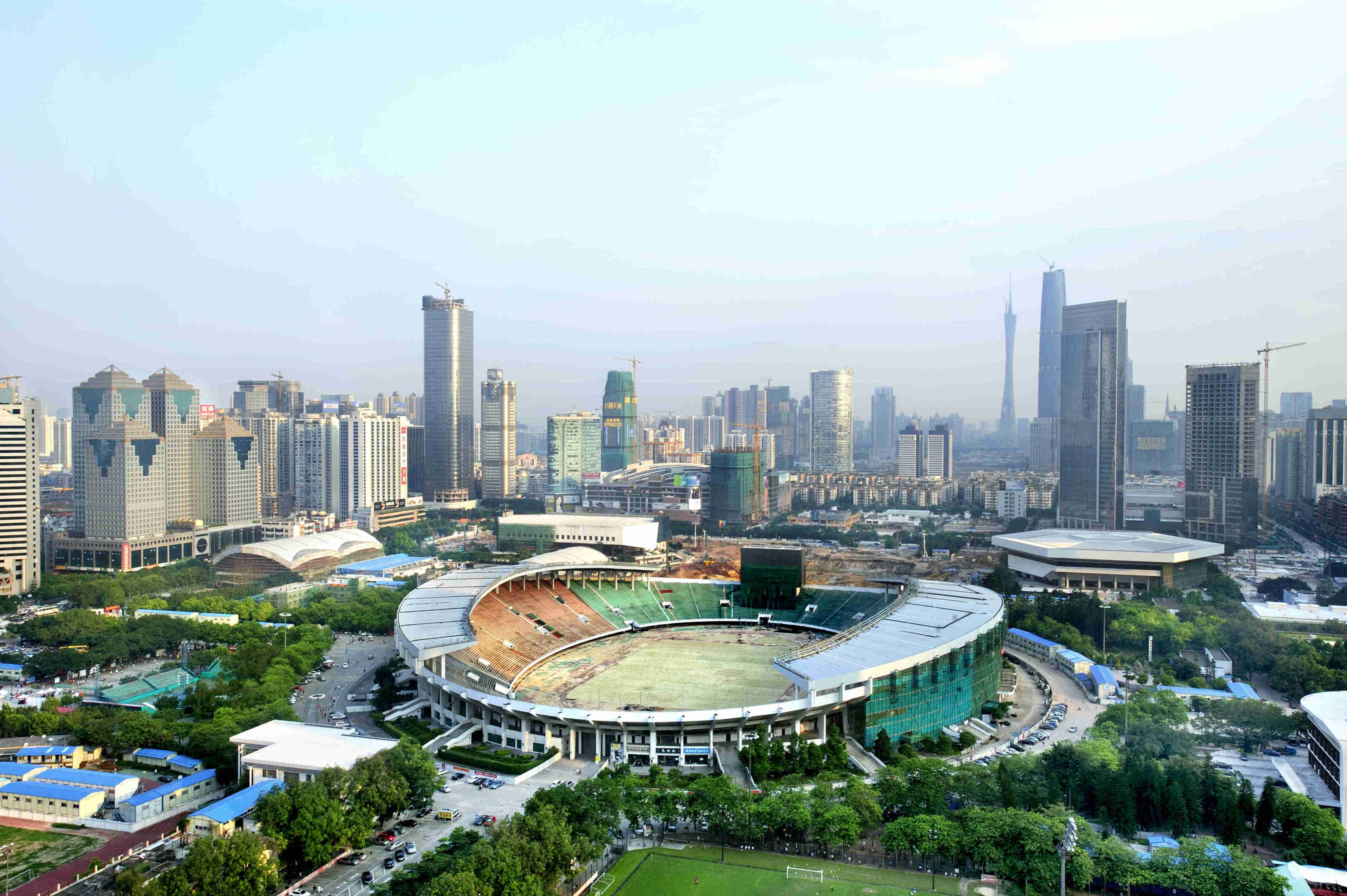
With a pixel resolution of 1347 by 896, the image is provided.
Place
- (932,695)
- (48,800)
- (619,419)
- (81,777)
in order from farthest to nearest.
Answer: (619,419) → (932,695) → (81,777) → (48,800)

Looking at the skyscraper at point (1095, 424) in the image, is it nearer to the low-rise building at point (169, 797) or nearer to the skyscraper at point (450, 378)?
the skyscraper at point (450, 378)

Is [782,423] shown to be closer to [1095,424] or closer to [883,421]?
[883,421]

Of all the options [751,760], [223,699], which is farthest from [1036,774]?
[223,699]

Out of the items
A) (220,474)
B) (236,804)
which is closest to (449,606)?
(236,804)

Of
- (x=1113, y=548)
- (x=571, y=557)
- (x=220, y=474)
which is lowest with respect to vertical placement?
(x=571, y=557)

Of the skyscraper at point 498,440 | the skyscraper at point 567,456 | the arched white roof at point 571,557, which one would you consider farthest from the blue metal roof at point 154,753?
the skyscraper at point 498,440

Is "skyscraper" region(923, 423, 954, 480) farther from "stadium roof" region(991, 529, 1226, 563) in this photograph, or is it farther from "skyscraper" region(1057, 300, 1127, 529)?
"stadium roof" region(991, 529, 1226, 563)
